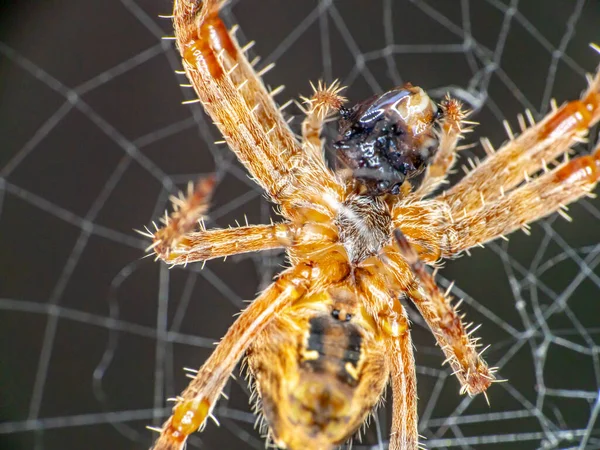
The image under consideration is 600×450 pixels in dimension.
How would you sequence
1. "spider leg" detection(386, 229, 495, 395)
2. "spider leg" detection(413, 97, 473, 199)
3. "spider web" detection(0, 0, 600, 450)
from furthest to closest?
"spider web" detection(0, 0, 600, 450) → "spider leg" detection(413, 97, 473, 199) → "spider leg" detection(386, 229, 495, 395)

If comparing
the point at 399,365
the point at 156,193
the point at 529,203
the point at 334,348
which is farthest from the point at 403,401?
the point at 156,193

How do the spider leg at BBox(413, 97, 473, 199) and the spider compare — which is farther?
the spider leg at BBox(413, 97, 473, 199)

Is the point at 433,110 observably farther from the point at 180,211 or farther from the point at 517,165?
the point at 180,211

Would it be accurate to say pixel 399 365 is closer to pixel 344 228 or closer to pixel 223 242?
pixel 344 228

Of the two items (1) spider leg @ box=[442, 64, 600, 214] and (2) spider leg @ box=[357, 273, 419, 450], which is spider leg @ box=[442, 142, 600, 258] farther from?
(2) spider leg @ box=[357, 273, 419, 450]

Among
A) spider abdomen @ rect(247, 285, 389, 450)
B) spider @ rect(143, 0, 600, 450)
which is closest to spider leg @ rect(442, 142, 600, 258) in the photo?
spider @ rect(143, 0, 600, 450)

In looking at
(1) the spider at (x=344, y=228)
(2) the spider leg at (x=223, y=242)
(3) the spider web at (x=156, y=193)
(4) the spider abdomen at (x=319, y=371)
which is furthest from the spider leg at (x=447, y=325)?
(3) the spider web at (x=156, y=193)

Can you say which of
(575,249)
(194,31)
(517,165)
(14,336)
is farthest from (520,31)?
(14,336)

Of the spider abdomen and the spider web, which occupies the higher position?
the spider web
